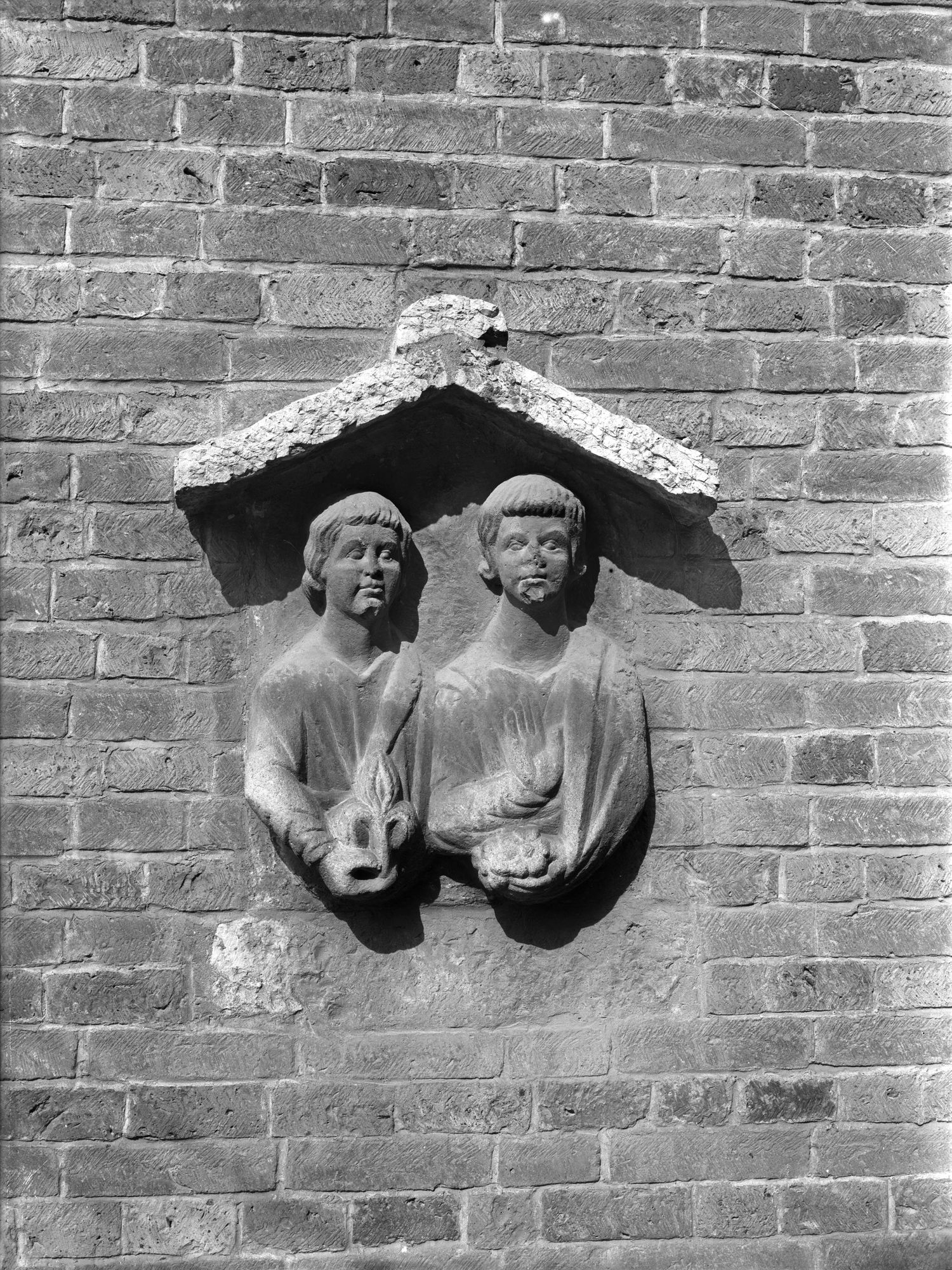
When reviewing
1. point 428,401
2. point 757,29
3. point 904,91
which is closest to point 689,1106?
point 428,401

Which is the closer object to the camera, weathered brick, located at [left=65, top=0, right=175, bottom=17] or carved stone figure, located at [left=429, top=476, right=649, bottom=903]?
carved stone figure, located at [left=429, top=476, right=649, bottom=903]

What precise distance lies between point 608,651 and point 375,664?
59cm

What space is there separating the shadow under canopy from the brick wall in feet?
0.16

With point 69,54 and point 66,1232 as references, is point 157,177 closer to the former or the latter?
point 69,54

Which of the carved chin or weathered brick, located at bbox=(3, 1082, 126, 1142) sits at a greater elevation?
the carved chin

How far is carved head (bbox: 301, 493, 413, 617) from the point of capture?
3441 mm

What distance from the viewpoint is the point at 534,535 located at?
3.45 metres

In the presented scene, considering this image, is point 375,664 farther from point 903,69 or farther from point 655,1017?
point 903,69

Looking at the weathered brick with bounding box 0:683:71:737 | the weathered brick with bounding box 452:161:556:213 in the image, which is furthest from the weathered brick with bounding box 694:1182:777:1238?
the weathered brick with bounding box 452:161:556:213

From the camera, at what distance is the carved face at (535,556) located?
11.3 feet

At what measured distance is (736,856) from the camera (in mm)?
3512

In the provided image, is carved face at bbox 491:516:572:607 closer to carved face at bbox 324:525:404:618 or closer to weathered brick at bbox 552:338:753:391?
carved face at bbox 324:525:404:618

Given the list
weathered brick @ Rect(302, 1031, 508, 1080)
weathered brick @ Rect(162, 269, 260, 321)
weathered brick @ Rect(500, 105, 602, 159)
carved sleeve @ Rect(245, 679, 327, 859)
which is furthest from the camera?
weathered brick @ Rect(500, 105, 602, 159)

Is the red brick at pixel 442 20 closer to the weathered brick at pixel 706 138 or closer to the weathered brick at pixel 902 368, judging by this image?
the weathered brick at pixel 706 138
